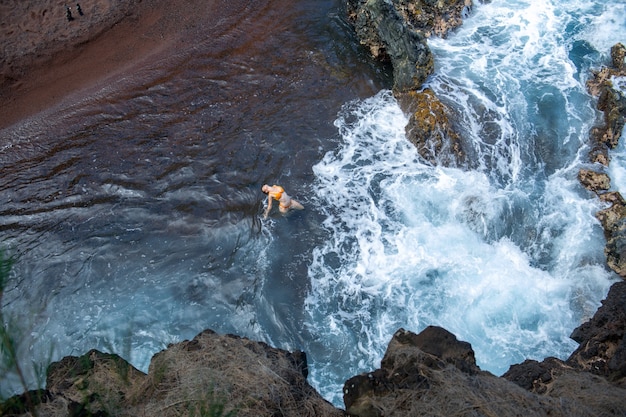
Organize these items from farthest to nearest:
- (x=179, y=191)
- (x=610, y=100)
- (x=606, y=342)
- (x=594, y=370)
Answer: (x=610, y=100)
(x=179, y=191)
(x=606, y=342)
(x=594, y=370)

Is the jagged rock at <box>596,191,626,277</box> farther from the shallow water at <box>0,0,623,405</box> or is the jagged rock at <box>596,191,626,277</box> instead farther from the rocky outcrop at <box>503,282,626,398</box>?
the rocky outcrop at <box>503,282,626,398</box>

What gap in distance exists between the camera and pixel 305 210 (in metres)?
10.8

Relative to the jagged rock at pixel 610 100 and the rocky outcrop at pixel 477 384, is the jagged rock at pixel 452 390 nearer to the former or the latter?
the rocky outcrop at pixel 477 384

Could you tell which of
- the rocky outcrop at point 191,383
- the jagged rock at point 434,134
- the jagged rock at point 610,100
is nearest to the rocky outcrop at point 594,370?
the rocky outcrop at point 191,383

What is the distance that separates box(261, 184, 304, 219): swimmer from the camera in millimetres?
10289

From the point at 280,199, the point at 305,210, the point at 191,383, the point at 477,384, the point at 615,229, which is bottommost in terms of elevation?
the point at 615,229

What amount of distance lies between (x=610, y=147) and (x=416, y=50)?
513cm

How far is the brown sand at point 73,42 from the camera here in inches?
511

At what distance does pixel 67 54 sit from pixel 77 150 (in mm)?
3536

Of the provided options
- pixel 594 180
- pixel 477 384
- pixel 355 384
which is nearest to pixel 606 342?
pixel 477 384

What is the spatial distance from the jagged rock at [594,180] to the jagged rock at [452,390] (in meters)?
5.68

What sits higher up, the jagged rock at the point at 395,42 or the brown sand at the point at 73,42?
the brown sand at the point at 73,42

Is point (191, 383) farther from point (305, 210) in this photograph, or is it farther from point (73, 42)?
point (73, 42)

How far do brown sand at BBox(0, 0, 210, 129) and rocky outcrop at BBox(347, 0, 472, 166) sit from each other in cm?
482
